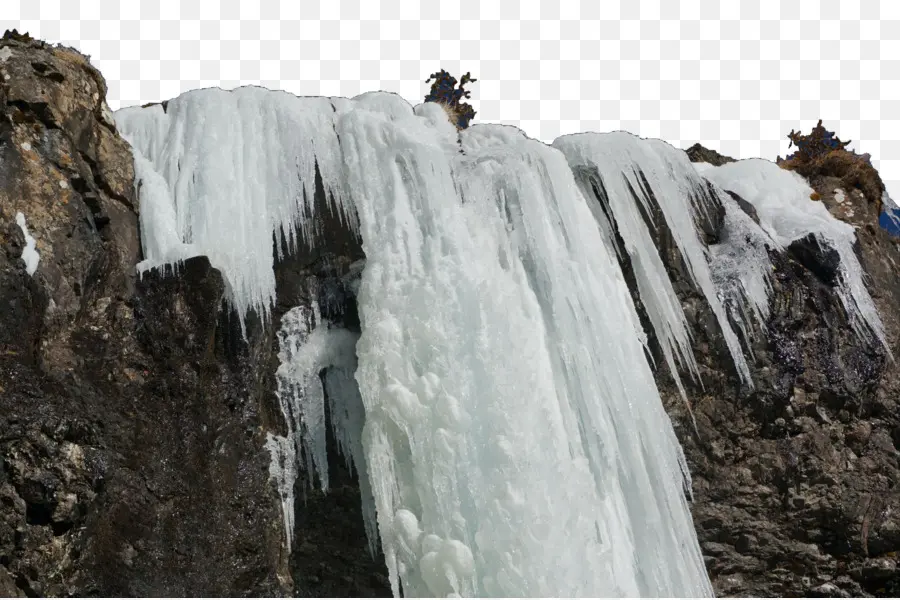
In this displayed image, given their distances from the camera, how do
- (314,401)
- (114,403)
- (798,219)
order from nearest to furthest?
(114,403) → (314,401) → (798,219)

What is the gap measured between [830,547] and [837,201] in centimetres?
353

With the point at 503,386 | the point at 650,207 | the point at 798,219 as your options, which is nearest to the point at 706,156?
the point at 798,219

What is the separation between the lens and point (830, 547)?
24.1 feet

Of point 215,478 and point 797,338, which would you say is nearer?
point 215,478

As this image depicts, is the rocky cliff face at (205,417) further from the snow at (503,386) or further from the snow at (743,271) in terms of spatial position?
the snow at (503,386)

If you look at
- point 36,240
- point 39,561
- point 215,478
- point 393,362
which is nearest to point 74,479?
point 39,561

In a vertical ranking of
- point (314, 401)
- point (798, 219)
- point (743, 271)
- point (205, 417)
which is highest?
point (798, 219)

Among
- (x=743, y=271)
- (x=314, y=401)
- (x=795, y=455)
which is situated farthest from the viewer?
(x=743, y=271)

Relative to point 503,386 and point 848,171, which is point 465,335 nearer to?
point 503,386

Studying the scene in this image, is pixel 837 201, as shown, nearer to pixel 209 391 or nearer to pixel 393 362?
pixel 393 362

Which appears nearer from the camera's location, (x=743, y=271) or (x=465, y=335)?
(x=465, y=335)

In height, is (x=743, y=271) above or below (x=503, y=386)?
above

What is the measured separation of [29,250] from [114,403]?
3.55 feet

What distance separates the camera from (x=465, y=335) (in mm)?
6125
